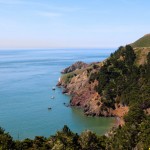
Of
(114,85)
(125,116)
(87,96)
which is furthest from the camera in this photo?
(87,96)

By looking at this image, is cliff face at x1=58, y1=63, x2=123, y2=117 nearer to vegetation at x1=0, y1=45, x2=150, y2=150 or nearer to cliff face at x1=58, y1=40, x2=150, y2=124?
cliff face at x1=58, y1=40, x2=150, y2=124

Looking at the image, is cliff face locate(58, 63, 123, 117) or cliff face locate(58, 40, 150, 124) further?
cliff face locate(58, 40, 150, 124)

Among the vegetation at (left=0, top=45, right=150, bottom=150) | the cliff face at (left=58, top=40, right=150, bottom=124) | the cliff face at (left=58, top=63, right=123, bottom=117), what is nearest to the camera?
the vegetation at (left=0, top=45, right=150, bottom=150)

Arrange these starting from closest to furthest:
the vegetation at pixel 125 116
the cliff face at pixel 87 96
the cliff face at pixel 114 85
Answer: the vegetation at pixel 125 116 < the cliff face at pixel 87 96 < the cliff face at pixel 114 85

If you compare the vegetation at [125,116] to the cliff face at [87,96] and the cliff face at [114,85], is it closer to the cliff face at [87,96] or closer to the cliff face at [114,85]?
the cliff face at [114,85]

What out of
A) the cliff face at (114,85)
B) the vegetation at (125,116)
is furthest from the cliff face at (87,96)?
the vegetation at (125,116)

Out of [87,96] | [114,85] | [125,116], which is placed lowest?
[125,116]

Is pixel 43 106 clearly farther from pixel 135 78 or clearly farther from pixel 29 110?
pixel 135 78

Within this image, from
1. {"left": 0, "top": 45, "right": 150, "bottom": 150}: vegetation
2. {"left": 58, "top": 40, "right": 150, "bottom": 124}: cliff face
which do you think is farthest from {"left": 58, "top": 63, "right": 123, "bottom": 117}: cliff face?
{"left": 0, "top": 45, "right": 150, "bottom": 150}: vegetation

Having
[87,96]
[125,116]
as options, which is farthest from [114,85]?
[125,116]

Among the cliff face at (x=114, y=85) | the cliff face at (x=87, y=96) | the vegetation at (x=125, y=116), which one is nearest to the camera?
the vegetation at (x=125, y=116)

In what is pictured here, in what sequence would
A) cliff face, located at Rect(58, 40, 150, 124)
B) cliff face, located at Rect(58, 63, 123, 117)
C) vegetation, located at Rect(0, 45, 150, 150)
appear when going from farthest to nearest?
cliff face, located at Rect(58, 40, 150, 124) → cliff face, located at Rect(58, 63, 123, 117) → vegetation, located at Rect(0, 45, 150, 150)

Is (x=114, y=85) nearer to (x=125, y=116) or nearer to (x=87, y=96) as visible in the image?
(x=87, y=96)

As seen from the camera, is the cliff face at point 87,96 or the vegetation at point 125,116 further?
the cliff face at point 87,96
